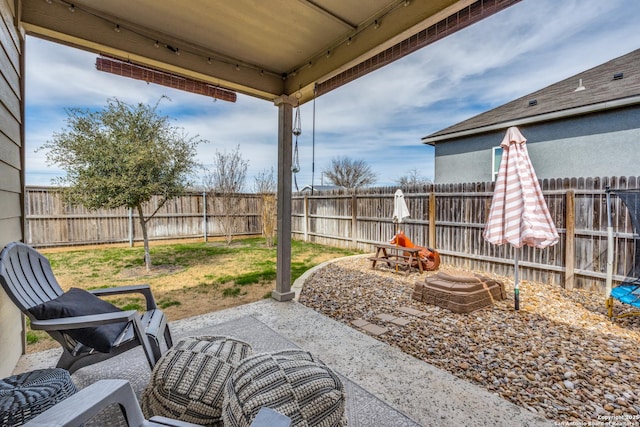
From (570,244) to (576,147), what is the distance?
13.7 feet

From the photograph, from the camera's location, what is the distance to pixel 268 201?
30.3ft

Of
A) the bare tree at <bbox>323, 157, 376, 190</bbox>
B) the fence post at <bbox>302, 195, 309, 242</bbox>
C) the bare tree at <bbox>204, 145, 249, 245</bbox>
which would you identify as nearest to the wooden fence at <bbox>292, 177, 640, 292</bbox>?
the fence post at <bbox>302, 195, 309, 242</bbox>

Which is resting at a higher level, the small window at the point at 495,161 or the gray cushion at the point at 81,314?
the small window at the point at 495,161

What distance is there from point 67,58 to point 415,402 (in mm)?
7236

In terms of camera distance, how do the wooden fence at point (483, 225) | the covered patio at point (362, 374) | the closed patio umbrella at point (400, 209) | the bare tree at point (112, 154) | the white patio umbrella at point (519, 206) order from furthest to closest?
1. the closed patio umbrella at point (400, 209)
2. the bare tree at point (112, 154)
3. the wooden fence at point (483, 225)
4. the white patio umbrella at point (519, 206)
5. the covered patio at point (362, 374)

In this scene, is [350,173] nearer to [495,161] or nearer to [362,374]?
[495,161]

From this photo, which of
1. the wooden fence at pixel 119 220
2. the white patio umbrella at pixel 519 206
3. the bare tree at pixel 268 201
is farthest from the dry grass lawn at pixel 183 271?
the white patio umbrella at pixel 519 206

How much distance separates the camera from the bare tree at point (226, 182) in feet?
31.8

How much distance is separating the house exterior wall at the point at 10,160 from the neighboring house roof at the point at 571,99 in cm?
955

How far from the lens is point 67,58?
199 inches

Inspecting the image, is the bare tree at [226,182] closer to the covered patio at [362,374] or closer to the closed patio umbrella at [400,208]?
the closed patio umbrella at [400,208]

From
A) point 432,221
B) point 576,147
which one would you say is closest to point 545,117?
point 576,147

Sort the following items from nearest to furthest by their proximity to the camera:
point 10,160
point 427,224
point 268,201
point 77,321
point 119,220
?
1. point 77,321
2. point 10,160
3. point 427,224
4. point 119,220
5. point 268,201

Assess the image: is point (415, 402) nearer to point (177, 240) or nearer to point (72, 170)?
point (72, 170)
